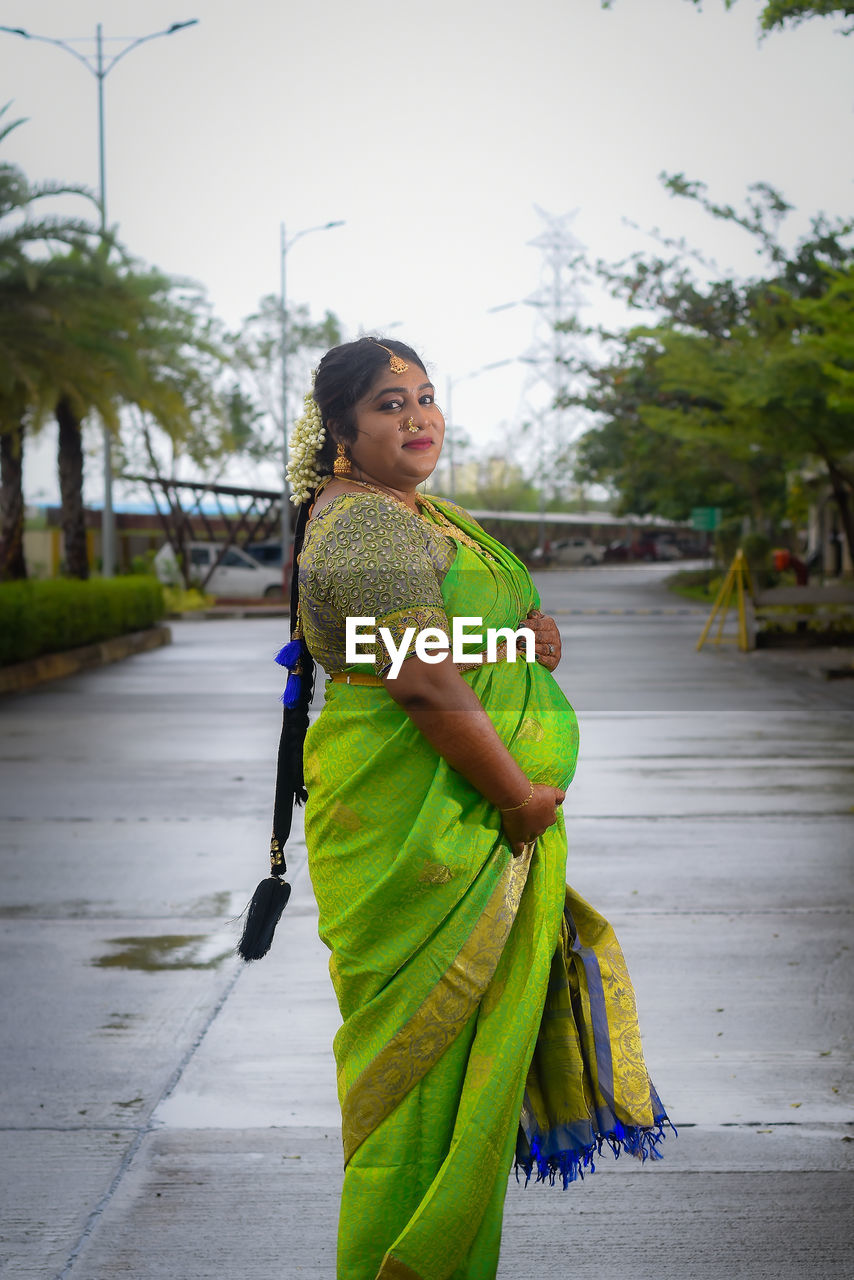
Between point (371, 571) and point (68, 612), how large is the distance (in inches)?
659

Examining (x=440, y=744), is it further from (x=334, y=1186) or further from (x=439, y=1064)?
(x=334, y=1186)

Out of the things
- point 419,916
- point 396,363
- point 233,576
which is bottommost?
point 233,576

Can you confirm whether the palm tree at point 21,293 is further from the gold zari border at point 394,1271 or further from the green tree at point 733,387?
the gold zari border at point 394,1271

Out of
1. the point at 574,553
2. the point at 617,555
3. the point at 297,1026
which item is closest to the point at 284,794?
the point at 297,1026

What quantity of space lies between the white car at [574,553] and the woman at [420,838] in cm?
7480

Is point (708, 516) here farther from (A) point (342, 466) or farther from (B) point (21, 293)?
(A) point (342, 466)

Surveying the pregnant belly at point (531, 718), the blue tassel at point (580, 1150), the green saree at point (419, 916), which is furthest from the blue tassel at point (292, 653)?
the blue tassel at point (580, 1150)

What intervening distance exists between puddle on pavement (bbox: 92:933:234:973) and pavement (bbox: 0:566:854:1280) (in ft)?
0.05

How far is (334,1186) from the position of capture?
3447 millimetres

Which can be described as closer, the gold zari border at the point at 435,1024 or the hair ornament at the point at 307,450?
the gold zari border at the point at 435,1024

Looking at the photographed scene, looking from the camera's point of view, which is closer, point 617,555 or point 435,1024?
point 435,1024

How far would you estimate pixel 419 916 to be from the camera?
2506mm

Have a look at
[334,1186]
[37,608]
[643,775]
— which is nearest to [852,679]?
[643,775]

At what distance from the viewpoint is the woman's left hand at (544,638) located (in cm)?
268
